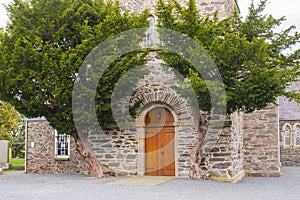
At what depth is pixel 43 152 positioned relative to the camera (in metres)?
18.7

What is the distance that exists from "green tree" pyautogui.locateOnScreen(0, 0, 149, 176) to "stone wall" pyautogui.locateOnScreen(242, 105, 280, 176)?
715 centimetres

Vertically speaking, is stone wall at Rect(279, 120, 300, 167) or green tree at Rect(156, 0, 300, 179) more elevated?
green tree at Rect(156, 0, 300, 179)

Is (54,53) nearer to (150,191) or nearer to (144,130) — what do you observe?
(144,130)

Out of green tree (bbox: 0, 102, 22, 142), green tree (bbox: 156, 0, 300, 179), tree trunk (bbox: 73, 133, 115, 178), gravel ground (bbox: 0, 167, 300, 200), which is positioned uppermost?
green tree (bbox: 156, 0, 300, 179)

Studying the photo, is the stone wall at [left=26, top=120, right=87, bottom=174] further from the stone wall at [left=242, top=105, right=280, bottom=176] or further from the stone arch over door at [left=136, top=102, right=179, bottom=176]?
the stone wall at [left=242, top=105, right=280, bottom=176]

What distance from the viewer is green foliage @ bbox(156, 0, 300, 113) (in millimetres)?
11773

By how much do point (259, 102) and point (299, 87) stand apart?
15.5 meters

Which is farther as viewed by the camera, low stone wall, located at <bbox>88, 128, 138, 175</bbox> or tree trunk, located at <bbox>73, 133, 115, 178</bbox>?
low stone wall, located at <bbox>88, 128, 138, 175</bbox>

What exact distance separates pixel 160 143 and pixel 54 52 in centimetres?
524

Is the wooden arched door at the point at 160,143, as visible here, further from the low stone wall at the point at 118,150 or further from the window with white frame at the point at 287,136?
the window with white frame at the point at 287,136

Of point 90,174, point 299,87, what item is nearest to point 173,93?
point 90,174

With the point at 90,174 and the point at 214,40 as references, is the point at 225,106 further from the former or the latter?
the point at 90,174

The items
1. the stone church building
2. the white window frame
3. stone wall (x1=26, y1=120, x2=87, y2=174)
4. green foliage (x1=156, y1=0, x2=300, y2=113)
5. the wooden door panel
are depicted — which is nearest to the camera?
green foliage (x1=156, y1=0, x2=300, y2=113)

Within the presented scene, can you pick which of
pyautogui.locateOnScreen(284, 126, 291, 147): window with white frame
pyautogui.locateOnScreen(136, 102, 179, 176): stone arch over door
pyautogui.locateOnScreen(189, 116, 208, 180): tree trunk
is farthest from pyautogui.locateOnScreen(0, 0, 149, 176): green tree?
pyautogui.locateOnScreen(284, 126, 291, 147): window with white frame
